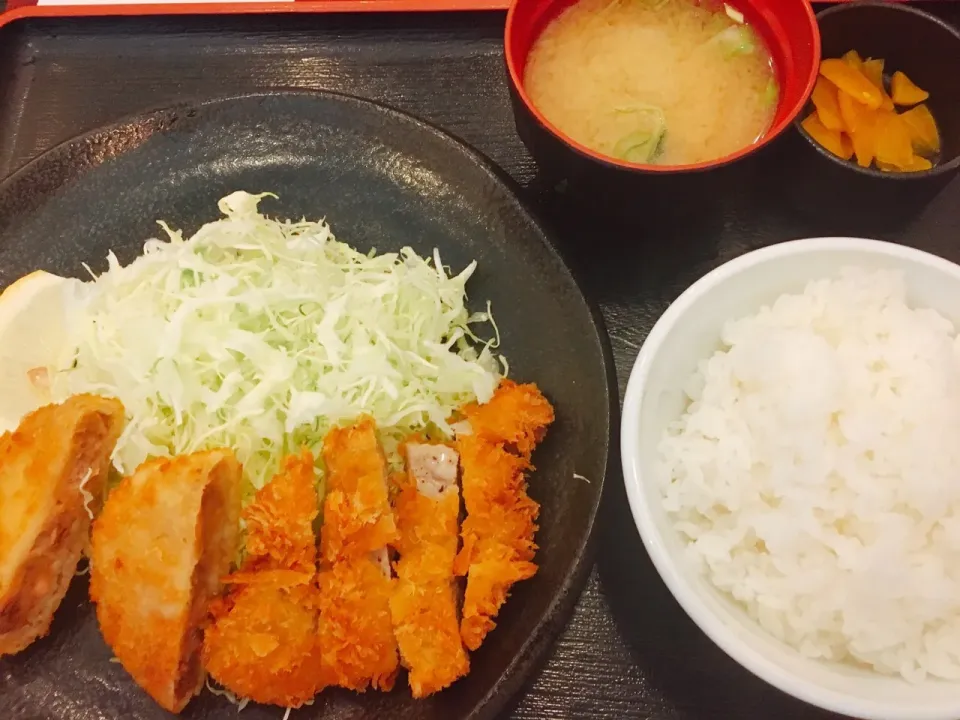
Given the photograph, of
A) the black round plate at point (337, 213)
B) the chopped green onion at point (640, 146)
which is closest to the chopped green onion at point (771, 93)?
the chopped green onion at point (640, 146)

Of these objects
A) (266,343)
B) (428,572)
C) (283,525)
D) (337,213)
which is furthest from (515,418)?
(337,213)

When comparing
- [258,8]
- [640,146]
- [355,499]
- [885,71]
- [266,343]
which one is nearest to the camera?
[355,499]

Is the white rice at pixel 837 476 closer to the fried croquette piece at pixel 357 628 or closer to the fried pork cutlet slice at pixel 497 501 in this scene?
the fried pork cutlet slice at pixel 497 501

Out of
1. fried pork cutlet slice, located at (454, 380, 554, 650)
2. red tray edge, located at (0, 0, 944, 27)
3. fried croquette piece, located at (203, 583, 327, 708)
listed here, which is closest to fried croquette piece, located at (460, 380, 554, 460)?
fried pork cutlet slice, located at (454, 380, 554, 650)

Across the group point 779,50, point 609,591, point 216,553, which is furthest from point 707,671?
point 779,50

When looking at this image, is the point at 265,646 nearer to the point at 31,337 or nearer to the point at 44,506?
the point at 44,506

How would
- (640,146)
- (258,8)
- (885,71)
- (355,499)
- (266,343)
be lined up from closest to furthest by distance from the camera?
(355,499) < (640,146) < (266,343) < (885,71) < (258,8)
